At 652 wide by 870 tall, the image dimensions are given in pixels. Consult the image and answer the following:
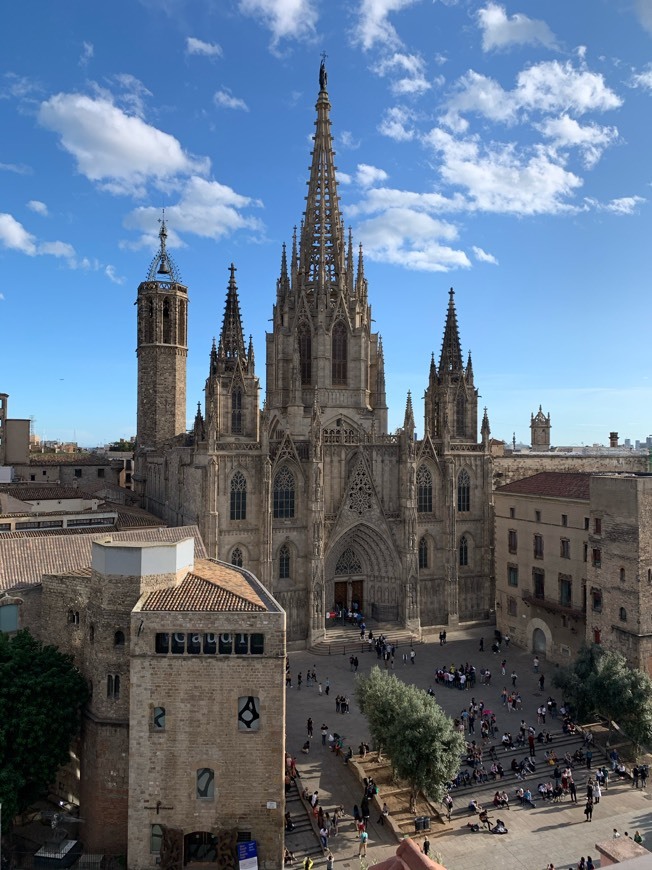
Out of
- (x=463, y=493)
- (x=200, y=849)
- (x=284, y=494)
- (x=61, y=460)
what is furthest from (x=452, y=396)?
(x=61, y=460)

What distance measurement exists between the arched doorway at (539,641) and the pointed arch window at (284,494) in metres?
17.5

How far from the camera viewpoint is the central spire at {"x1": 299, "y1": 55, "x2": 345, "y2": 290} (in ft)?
162

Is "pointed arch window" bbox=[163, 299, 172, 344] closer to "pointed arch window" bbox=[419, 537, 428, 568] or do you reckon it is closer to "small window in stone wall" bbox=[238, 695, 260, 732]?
"pointed arch window" bbox=[419, 537, 428, 568]

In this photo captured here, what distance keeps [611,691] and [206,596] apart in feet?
61.3

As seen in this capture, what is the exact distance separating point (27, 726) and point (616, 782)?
23.1m

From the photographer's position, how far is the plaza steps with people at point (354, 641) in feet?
134

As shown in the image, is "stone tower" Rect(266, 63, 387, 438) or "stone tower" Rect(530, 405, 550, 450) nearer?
"stone tower" Rect(266, 63, 387, 438)

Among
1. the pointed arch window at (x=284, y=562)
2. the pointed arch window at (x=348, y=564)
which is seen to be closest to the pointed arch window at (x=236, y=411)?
the pointed arch window at (x=284, y=562)

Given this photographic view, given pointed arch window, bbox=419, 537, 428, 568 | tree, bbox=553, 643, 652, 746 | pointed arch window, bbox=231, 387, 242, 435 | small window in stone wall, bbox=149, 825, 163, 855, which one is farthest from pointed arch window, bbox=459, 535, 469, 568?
small window in stone wall, bbox=149, 825, 163, 855

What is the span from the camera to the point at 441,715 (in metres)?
23.8

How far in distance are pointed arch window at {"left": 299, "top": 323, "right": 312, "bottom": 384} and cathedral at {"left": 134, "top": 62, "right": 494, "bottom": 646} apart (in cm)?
8

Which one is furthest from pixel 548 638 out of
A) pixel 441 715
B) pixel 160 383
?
pixel 160 383

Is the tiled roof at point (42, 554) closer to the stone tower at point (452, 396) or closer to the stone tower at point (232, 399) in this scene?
the stone tower at point (232, 399)

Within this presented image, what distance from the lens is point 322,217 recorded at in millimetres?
49312
